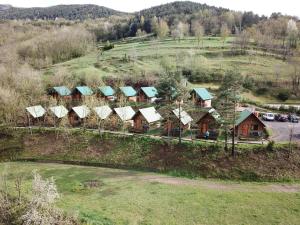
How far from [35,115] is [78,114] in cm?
904

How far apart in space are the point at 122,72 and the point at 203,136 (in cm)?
5310

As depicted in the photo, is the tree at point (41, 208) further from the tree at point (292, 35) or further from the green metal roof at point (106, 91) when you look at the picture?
the tree at point (292, 35)

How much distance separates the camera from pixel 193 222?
99.5 ft

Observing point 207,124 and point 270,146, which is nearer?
point 270,146

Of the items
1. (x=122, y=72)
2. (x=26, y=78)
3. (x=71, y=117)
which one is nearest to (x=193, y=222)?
(x=71, y=117)

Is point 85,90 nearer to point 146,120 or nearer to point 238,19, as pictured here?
point 146,120

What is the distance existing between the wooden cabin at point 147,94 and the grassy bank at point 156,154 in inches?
→ 945

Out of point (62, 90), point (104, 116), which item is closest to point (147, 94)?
point (104, 116)

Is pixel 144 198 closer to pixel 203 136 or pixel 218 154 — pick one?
pixel 218 154

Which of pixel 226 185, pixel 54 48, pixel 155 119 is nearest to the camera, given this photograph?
pixel 226 185

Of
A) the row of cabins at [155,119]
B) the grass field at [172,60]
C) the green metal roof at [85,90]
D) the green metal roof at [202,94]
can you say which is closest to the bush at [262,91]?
the grass field at [172,60]

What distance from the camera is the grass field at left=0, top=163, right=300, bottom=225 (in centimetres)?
3097

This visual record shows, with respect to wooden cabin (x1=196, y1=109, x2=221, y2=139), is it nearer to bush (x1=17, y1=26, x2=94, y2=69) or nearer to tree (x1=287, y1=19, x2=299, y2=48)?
bush (x1=17, y1=26, x2=94, y2=69)

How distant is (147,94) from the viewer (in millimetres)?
74812
